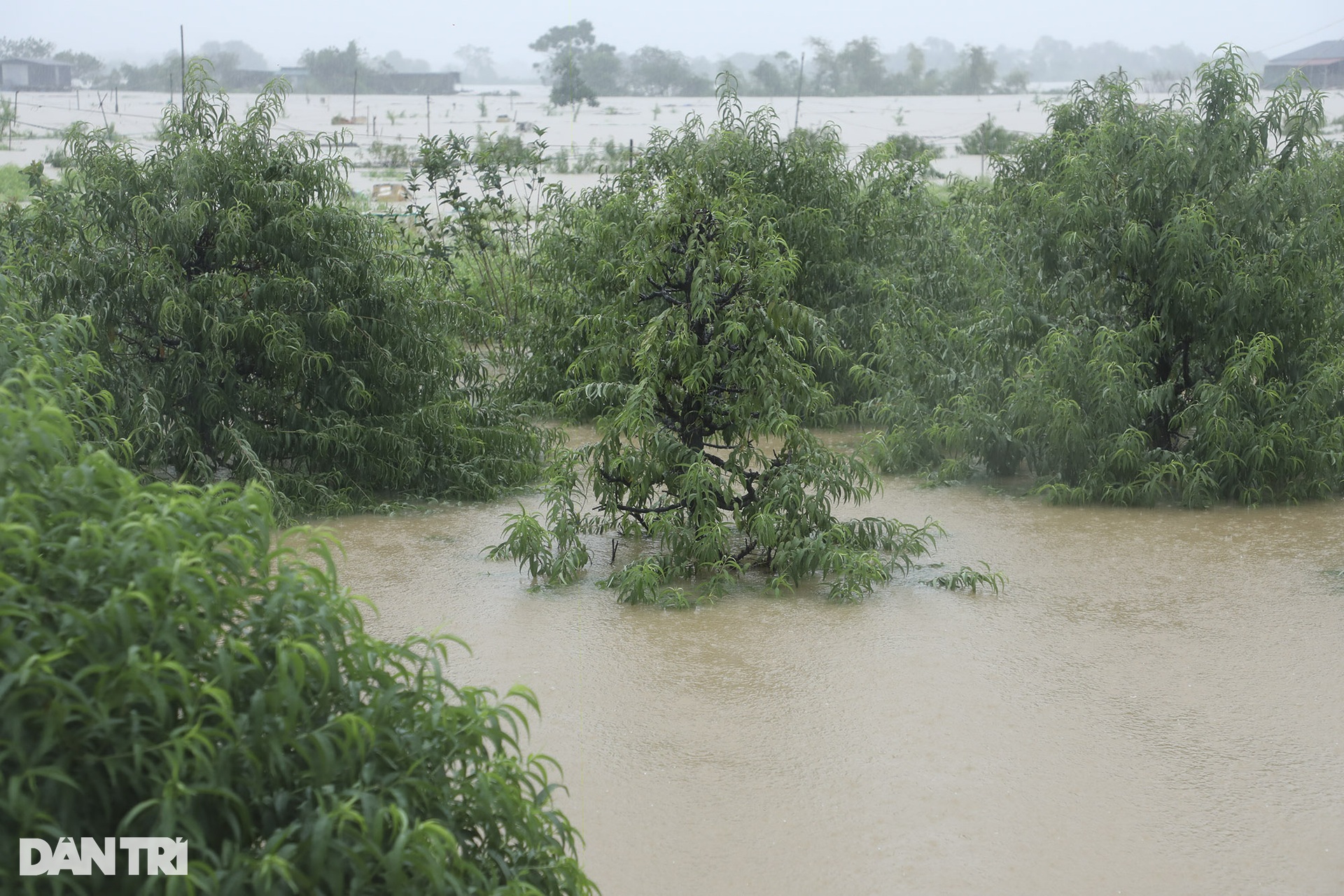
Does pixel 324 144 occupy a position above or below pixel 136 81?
below

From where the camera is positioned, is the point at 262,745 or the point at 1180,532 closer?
the point at 262,745

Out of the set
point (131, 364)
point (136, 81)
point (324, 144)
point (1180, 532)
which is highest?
point (136, 81)

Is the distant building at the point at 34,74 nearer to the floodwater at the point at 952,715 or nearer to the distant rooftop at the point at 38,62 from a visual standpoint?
the distant rooftop at the point at 38,62

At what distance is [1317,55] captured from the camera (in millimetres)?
12898

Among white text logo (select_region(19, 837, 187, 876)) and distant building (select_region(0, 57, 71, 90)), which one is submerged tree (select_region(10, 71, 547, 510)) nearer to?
white text logo (select_region(19, 837, 187, 876))

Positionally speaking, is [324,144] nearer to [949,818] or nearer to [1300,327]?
[949,818]

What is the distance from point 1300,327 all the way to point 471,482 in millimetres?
4867

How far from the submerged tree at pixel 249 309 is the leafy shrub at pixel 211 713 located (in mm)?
4013

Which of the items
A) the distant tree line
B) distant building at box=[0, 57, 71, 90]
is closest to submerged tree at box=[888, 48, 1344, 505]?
the distant tree line

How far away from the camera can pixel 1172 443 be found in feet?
23.9

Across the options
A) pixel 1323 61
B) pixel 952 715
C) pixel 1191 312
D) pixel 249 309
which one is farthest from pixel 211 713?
pixel 1323 61

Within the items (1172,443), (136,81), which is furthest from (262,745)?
(136,81)

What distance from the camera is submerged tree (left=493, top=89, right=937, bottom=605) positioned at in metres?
5.32

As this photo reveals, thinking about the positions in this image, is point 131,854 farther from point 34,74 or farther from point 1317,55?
point 1317,55
